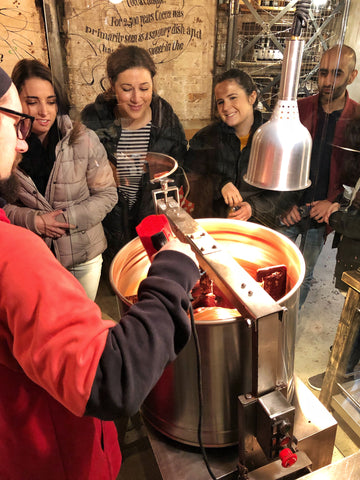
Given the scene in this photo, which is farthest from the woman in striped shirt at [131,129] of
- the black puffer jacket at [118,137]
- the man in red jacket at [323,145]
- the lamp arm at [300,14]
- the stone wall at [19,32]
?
the stone wall at [19,32]

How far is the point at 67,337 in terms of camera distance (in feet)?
1.67

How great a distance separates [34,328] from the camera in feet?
1.67

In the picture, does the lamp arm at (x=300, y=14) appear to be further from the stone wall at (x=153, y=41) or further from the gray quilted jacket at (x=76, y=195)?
the gray quilted jacket at (x=76, y=195)

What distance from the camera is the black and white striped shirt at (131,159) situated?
147 centimetres

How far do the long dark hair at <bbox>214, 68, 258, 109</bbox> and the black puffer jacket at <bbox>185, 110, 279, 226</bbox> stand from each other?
10cm

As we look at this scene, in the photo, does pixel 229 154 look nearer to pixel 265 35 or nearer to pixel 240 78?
pixel 240 78

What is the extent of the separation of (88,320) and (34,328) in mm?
77

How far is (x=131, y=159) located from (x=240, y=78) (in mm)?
567

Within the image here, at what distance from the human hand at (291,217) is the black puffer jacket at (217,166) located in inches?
9.0

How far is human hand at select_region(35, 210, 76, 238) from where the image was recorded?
1.63m

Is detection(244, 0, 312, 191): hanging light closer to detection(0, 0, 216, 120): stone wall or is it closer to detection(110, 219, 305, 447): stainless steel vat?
detection(110, 219, 305, 447): stainless steel vat

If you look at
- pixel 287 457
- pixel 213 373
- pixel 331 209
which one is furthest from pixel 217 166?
pixel 287 457

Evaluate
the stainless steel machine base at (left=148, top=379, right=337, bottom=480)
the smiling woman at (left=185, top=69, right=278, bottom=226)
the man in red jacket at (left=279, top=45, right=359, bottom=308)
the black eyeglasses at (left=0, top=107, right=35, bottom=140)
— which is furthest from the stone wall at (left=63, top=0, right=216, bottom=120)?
the stainless steel machine base at (left=148, top=379, right=337, bottom=480)

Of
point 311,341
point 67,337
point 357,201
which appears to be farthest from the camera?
point 311,341
